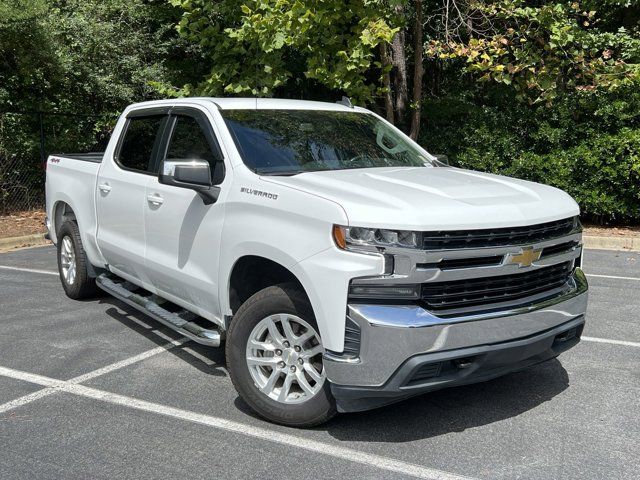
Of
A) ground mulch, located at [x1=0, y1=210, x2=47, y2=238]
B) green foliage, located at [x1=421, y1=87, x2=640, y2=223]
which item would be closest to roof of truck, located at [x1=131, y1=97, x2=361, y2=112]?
ground mulch, located at [x1=0, y1=210, x2=47, y2=238]

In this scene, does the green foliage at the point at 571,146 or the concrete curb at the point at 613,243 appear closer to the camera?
the concrete curb at the point at 613,243

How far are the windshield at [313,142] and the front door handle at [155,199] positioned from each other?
0.79 meters

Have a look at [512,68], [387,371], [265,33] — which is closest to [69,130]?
[265,33]

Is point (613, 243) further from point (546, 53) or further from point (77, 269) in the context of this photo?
point (77, 269)

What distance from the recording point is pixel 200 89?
500 inches

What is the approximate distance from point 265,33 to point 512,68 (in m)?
4.20

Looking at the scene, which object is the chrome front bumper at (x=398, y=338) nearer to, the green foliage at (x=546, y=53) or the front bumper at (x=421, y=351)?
the front bumper at (x=421, y=351)

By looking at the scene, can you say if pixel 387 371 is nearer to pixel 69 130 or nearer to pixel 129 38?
pixel 69 130

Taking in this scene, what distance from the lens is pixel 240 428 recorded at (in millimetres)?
3951

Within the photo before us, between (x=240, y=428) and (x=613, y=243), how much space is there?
849cm

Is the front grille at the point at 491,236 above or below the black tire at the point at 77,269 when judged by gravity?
above

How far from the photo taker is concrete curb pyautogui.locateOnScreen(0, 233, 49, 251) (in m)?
10.8

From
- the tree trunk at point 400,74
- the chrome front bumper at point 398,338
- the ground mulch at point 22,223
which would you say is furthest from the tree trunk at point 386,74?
the chrome front bumper at point 398,338

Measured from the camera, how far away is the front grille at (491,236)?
342cm
